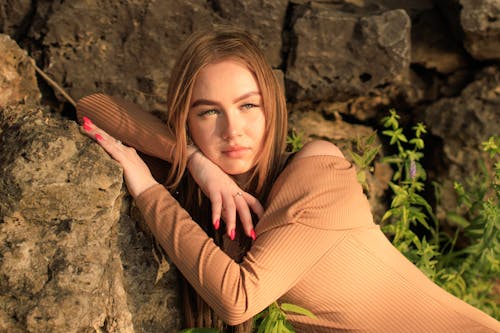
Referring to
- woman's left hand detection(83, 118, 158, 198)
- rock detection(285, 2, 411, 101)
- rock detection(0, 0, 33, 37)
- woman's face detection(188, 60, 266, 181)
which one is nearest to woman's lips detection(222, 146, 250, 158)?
woman's face detection(188, 60, 266, 181)

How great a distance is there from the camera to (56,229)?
6.64 ft

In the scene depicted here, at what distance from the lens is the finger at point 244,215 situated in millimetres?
2234

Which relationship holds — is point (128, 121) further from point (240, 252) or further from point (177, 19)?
point (177, 19)

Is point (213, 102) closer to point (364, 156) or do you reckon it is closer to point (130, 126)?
point (130, 126)

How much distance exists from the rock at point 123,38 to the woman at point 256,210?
2.64 ft

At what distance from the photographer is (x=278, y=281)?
206 cm

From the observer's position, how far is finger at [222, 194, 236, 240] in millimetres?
2217

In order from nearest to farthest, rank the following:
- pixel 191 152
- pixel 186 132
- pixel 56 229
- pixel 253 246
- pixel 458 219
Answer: pixel 56 229
pixel 253 246
pixel 191 152
pixel 186 132
pixel 458 219

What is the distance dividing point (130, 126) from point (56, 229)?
2.13 ft

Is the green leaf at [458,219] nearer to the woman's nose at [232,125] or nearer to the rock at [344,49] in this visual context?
the rock at [344,49]

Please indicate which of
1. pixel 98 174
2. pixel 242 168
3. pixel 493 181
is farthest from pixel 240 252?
pixel 493 181

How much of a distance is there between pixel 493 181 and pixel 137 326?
2.25 m

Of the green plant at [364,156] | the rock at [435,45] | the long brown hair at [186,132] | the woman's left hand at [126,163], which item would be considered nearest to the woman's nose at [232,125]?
the long brown hair at [186,132]

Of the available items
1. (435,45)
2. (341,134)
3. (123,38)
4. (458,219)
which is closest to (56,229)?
(123,38)
